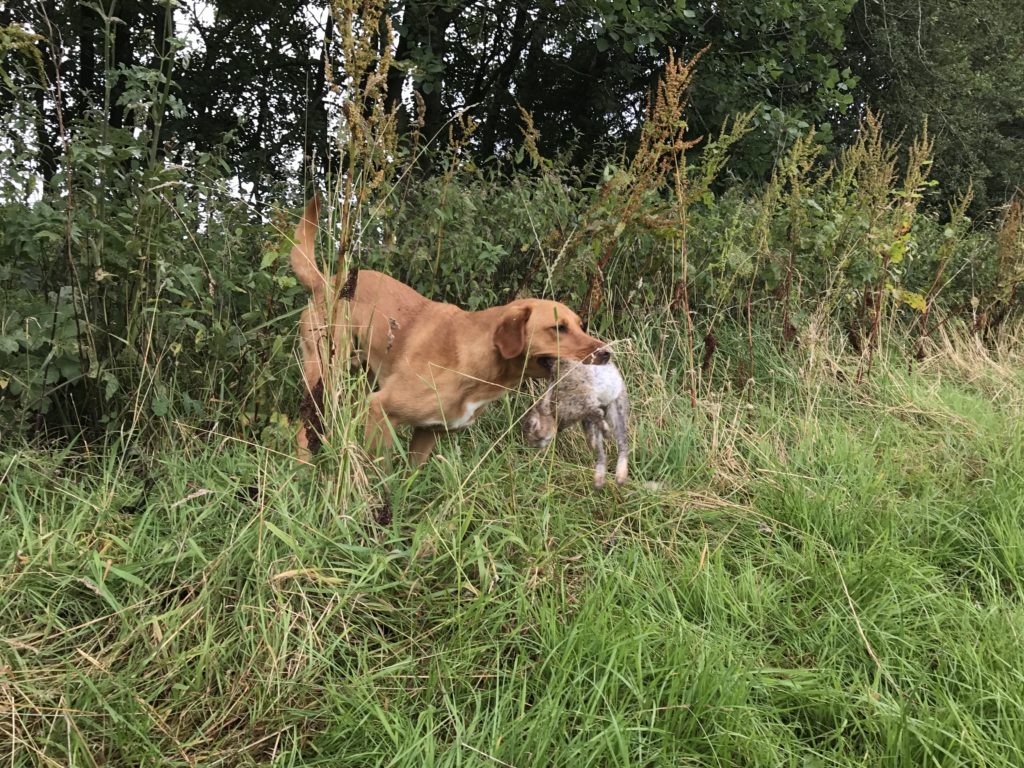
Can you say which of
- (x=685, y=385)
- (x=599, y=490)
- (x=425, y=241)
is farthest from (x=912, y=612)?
(x=425, y=241)

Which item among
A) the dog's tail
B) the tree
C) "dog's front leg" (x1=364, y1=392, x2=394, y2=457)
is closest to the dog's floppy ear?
"dog's front leg" (x1=364, y1=392, x2=394, y2=457)

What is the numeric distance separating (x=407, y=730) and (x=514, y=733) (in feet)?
0.82

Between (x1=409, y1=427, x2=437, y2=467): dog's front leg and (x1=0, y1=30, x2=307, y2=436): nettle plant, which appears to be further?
(x1=409, y1=427, x2=437, y2=467): dog's front leg

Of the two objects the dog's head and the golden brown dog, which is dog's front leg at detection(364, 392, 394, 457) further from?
the dog's head

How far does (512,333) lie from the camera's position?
114 inches

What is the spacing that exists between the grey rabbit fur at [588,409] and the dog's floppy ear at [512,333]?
192 millimetres

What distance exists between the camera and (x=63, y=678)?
1772 mm

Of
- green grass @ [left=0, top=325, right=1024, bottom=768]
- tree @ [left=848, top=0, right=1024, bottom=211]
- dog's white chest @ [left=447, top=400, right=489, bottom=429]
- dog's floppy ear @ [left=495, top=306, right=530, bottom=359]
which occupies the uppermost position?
tree @ [left=848, top=0, right=1024, bottom=211]

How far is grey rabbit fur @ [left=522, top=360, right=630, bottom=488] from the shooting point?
8.70 ft

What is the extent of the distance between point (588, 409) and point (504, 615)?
885mm

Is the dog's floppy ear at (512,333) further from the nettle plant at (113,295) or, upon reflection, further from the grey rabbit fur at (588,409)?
the nettle plant at (113,295)

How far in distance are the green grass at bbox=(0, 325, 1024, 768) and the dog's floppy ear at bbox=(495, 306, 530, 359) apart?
422 millimetres

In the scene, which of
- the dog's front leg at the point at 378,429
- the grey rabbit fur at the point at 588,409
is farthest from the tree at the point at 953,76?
the dog's front leg at the point at 378,429

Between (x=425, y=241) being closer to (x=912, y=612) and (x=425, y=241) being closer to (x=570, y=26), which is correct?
(x=912, y=612)
